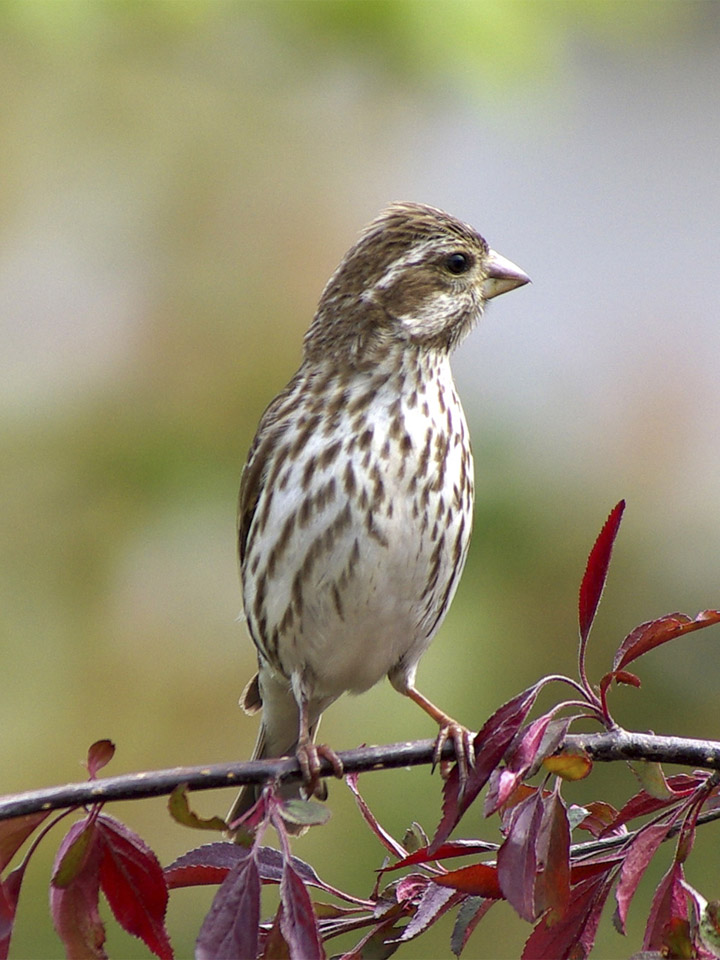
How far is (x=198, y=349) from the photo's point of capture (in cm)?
674

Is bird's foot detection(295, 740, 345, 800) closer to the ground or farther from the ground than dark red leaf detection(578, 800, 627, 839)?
closer to the ground

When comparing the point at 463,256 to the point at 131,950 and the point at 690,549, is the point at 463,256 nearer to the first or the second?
the point at 690,549

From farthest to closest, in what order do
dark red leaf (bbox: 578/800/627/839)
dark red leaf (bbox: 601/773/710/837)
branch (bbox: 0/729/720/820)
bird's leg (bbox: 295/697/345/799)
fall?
1. bird's leg (bbox: 295/697/345/799)
2. dark red leaf (bbox: 578/800/627/839)
3. dark red leaf (bbox: 601/773/710/837)
4. branch (bbox: 0/729/720/820)

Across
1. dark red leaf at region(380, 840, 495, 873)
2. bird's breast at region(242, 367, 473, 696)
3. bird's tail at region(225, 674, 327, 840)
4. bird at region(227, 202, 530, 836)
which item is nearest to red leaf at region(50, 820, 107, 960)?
dark red leaf at region(380, 840, 495, 873)

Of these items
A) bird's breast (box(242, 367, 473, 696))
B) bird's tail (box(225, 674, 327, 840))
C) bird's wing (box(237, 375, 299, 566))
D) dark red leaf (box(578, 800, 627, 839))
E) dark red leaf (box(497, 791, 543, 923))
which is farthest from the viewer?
bird's tail (box(225, 674, 327, 840))

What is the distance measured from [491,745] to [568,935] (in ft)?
1.14

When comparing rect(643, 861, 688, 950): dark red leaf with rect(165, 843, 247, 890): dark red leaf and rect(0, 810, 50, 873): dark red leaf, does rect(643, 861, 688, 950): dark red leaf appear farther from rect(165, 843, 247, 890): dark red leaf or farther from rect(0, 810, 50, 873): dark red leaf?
rect(0, 810, 50, 873): dark red leaf

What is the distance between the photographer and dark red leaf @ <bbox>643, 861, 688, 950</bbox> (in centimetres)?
245

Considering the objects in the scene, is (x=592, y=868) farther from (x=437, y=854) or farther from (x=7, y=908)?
(x=7, y=908)

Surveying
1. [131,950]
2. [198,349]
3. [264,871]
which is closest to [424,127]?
[198,349]

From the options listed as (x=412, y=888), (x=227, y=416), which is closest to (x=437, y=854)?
(x=412, y=888)

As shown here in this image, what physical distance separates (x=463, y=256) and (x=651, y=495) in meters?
2.79

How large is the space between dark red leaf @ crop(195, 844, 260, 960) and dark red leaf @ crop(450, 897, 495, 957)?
44 cm

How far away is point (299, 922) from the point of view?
7.95 feet
